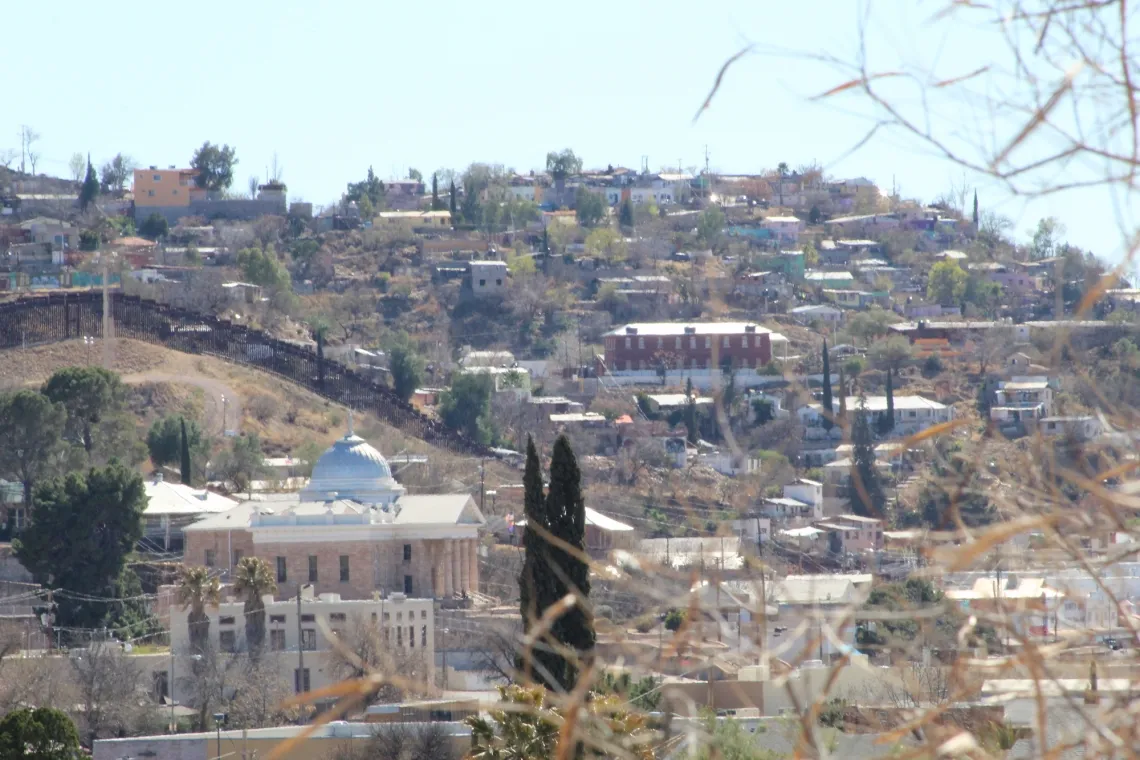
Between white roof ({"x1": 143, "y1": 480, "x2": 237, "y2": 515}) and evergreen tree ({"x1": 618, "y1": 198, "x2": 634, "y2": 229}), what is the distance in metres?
61.6

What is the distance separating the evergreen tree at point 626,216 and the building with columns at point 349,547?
2591 inches

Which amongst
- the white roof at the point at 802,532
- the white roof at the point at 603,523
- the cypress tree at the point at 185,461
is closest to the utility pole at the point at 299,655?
the white roof at the point at 603,523

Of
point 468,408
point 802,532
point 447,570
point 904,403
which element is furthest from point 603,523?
point 904,403

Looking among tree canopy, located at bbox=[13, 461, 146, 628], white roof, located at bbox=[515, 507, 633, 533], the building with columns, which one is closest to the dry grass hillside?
white roof, located at bbox=[515, 507, 633, 533]

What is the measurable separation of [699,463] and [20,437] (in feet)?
80.7

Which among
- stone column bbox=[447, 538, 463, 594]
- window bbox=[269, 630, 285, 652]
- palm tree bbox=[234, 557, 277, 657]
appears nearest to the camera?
window bbox=[269, 630, 285, 652]

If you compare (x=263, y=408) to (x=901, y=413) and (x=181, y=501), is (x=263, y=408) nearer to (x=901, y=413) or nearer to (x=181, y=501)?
(x=181, y=501)

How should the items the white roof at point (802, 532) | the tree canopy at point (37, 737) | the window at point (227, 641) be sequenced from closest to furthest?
the tree canopy at point (37, 737)
the window at point (227, 641)
the white roof at point (802, 532)

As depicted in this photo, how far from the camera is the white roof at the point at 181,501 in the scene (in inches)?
2129

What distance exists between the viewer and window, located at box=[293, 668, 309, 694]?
40125 millimetres

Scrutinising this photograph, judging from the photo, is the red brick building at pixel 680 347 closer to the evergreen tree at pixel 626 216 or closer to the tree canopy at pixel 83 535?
the evergreen tree at pixel 626 216

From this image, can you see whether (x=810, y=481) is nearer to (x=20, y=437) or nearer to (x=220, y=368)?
(x=220, y=368)

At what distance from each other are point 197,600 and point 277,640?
72.7 inches

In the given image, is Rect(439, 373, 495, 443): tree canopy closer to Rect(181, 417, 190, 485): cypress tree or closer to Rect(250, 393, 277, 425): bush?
Rect(250, 393, 277, 425): bush
